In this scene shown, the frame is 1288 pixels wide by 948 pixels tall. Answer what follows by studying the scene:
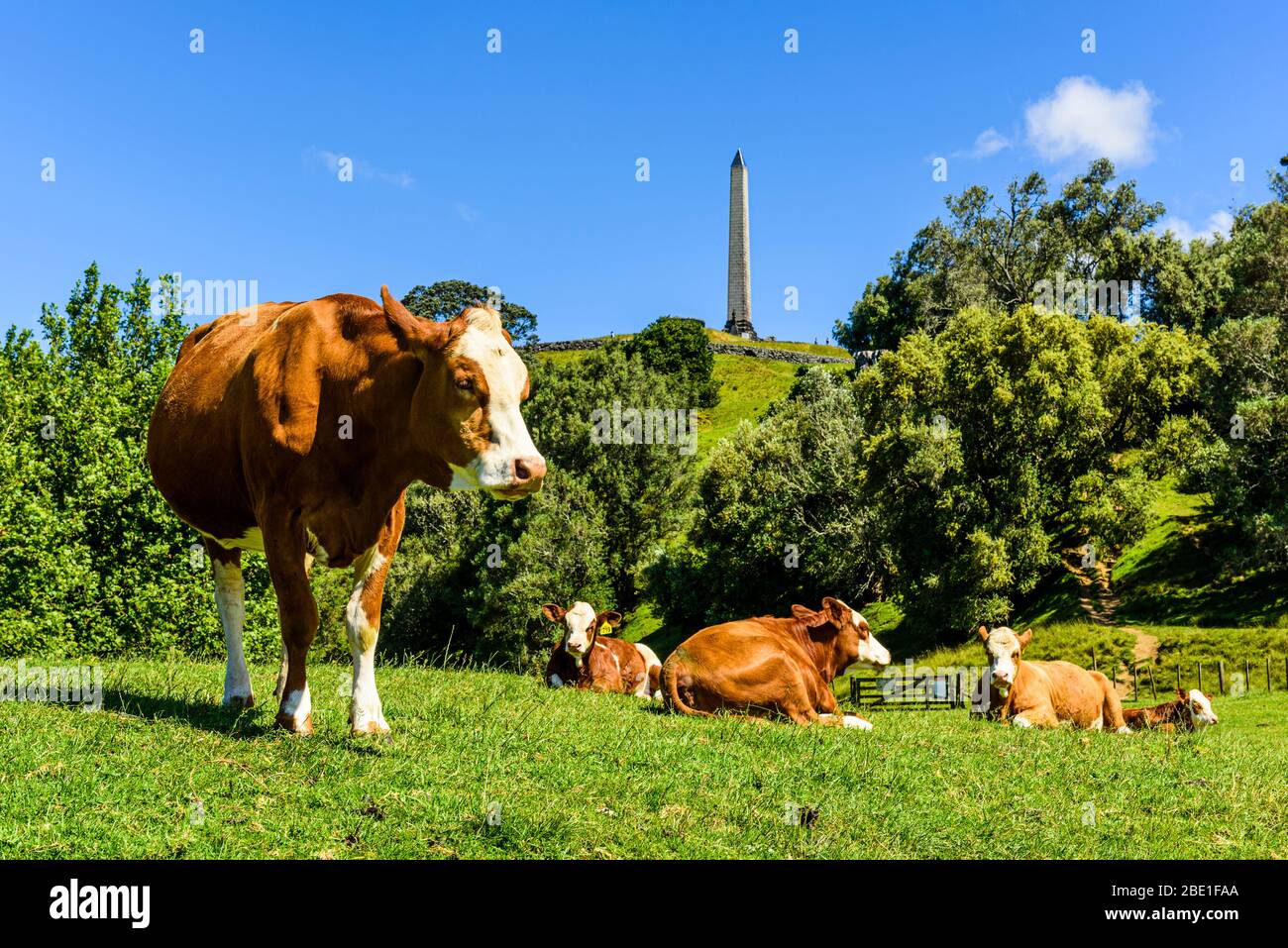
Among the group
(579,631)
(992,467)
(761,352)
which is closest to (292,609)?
(579,631)

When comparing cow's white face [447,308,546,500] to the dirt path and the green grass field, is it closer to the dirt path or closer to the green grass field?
the green grass field

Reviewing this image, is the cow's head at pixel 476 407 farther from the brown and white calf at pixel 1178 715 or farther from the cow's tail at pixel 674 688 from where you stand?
the brown and white calf at pixel 1178 715

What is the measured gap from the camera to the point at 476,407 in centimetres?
615

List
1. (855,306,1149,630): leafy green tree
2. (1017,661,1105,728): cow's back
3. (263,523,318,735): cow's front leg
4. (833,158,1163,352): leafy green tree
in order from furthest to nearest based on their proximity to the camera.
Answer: (833,158,1163,352): leafy green tree < (855,306,1149,630): leafy green tree < (1017,661,1105,728): cow's back < (263,523,318,735): cow's front leg

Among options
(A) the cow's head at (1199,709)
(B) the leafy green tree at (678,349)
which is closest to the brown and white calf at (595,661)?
(A) the cow's head at (1199,709)

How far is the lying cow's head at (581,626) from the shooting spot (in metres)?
15.9

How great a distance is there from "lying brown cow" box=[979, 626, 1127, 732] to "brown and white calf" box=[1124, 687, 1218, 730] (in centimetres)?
109


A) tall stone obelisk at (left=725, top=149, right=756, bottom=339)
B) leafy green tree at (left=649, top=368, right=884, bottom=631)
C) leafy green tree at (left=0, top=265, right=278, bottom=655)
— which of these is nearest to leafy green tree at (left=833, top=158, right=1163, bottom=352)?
leafy green tree at (left=649, top=368, right=884, bottom=631)

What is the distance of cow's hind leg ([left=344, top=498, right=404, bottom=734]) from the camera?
22.3 feet

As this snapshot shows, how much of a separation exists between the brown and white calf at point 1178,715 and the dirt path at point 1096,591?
72.5 feet

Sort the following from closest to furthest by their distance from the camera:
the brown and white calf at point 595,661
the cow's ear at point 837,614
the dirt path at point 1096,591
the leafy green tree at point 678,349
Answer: the cow's ear at point 837,614
the brown and white calf at point 595,661
the dirt path at point 1096,591
the leafy green tree at point 678,349

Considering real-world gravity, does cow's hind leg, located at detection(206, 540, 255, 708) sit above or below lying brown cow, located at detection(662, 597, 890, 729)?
above
